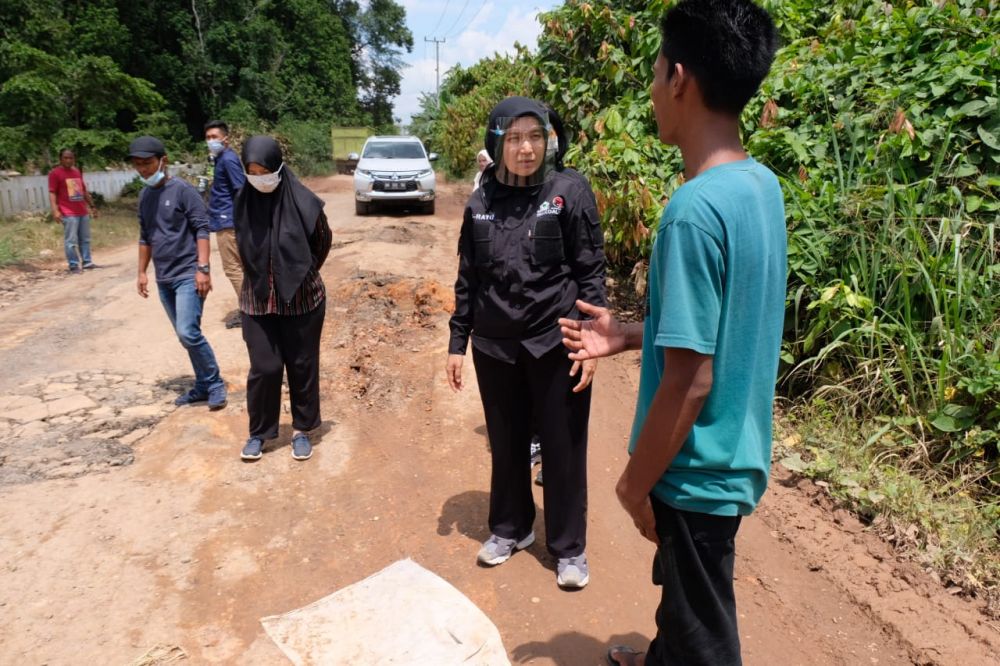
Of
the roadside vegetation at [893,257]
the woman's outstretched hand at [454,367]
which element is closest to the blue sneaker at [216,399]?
the woman's outstretched hand at [454,367]

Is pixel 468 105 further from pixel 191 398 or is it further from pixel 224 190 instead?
pixel 191 398

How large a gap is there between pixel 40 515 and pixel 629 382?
4.08 meters

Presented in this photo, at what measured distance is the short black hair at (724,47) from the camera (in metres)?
1.51

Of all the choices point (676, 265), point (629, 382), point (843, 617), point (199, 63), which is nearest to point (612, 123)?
point (629, 382)

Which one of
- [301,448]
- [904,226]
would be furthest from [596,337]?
[904,226]

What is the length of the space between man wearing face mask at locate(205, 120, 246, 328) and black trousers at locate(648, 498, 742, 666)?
16.3 feet

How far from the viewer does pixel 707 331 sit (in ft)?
4.95

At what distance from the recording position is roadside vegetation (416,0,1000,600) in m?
3.52

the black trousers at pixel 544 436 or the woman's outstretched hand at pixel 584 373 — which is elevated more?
the woman's outstretched hand at pixel 584 373

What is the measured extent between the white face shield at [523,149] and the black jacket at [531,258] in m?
0.05

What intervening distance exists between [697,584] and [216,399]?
4157mm

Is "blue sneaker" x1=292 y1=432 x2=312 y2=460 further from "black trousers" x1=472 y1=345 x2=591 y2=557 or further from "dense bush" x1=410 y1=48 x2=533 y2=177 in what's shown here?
"dense bush" x1=410 y1=48 x2=533 y2=177

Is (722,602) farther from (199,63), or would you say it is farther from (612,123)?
(199,63)

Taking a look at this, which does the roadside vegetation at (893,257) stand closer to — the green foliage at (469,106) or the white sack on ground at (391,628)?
the white sack on ground at (391,628)
